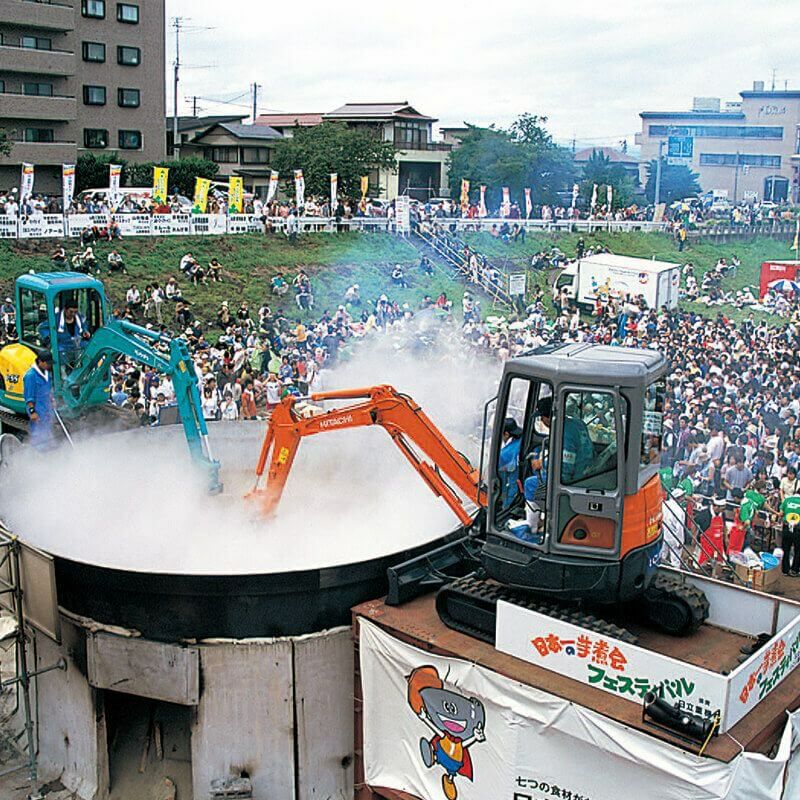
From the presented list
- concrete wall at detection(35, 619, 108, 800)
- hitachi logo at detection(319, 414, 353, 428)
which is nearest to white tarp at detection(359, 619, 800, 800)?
hitachi logo at detection(319, 414, 353, 428)

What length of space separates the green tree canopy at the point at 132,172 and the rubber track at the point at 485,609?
31.2 meters

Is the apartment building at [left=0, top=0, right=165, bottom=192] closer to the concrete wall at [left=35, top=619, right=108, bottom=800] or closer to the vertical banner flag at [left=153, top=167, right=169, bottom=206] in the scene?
the vertical banner flag at [left=153, top=167, right=169, bottom=206]

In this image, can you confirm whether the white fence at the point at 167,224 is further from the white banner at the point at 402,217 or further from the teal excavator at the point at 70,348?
the teal excavator at the point at 70,348

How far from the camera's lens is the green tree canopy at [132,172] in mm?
35312

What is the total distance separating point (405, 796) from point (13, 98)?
1300 inches

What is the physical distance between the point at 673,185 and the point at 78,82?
1247 inches

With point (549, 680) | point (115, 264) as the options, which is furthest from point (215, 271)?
point (549, 680)

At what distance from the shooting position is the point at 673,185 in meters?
54.1

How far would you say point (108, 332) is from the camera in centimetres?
970

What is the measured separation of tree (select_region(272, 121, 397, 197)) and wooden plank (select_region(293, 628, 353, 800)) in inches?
1207

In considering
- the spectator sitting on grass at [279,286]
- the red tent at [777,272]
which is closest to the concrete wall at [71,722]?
the spectator sitting on grass at [279,286]

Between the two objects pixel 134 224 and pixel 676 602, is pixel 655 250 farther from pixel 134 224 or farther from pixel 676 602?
pixel 676 602

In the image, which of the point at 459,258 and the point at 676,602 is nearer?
the point at 676,602

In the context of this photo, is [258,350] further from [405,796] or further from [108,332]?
[405,796]
